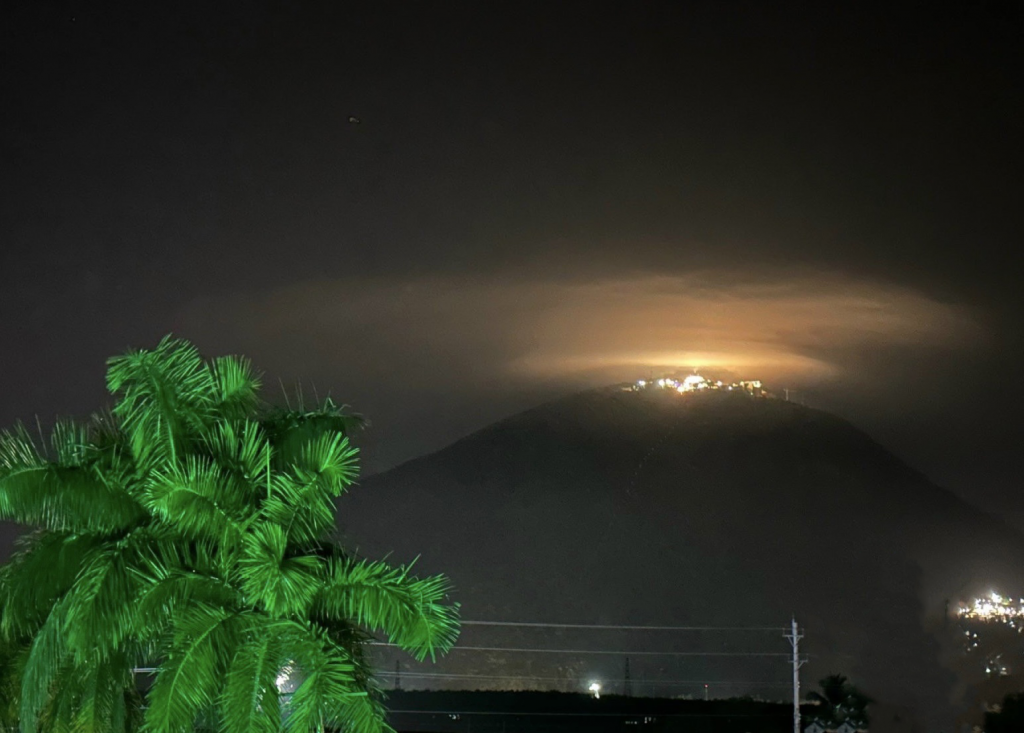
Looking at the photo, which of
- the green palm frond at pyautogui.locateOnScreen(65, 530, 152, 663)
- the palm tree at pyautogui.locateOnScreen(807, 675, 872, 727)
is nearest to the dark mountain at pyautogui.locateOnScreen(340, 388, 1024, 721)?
the palm tree at pyautogui.locateOnScreen(807, 675, 872, 727)

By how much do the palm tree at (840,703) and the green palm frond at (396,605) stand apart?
146 feet

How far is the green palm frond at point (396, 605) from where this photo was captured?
981 cm

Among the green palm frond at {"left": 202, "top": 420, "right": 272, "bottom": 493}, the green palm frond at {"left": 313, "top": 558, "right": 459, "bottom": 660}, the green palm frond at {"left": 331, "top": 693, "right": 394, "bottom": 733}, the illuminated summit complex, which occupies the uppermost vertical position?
the illuminated summit complex

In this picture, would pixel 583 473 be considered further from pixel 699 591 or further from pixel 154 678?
pixel 154 678

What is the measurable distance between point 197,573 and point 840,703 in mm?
50525

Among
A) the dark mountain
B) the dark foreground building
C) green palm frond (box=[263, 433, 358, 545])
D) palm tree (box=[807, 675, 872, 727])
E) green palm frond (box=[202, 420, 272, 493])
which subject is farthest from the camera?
the dark mountain

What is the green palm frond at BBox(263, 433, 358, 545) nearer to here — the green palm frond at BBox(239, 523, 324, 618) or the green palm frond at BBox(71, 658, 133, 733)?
the green palm frond at BBox(239, 523, 324, 618)

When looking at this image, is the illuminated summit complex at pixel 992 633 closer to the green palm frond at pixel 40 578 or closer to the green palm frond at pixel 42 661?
the green palm frond at pixel 40 578

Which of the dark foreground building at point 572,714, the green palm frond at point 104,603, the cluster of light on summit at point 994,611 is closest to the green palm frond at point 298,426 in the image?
the green palm frond at point 104,603

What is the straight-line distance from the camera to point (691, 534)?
165875 mm

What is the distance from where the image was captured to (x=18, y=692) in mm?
11664

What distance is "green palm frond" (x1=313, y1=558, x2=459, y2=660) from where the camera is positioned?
981 centimetres

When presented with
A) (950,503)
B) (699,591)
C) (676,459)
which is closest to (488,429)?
(676,459)

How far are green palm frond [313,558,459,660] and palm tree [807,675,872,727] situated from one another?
146 feet
